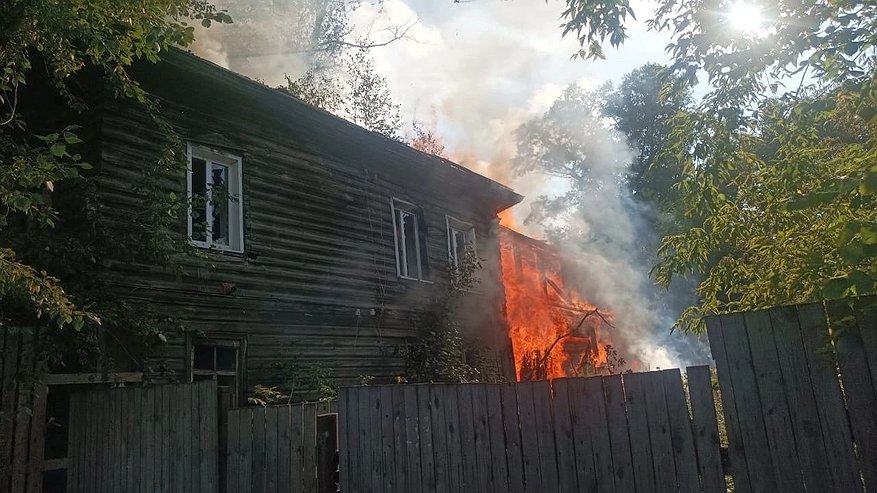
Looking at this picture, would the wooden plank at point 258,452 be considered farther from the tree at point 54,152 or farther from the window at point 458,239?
the window at point 458,239

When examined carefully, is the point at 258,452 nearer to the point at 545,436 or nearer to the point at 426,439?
the point at 426,439

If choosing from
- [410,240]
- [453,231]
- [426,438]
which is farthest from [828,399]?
[453,231]

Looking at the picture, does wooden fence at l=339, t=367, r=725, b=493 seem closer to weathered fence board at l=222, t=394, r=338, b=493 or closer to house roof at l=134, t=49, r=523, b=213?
weathered fence board at l=222, t=394, r=338, b=493

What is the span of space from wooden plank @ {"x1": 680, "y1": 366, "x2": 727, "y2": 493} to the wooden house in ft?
21.0

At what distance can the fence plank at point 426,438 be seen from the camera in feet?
14.7

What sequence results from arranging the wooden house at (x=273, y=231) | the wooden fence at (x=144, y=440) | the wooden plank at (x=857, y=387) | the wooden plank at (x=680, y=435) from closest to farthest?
the wooden plank at (x=857, y=387) < the wooden plank at (x=680, y=435) < the wooden fence at (x=144, y=440) < the wooden house at (x=273, y=231)

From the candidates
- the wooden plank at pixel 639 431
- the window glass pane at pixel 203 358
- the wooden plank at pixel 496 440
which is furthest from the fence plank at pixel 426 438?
the window glass pane at pixel 203 358

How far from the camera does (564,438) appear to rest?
3941 millimetres

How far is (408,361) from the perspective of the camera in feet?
41.3

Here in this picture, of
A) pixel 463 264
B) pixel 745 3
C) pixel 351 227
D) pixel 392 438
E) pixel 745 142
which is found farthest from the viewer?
pixel 463 264

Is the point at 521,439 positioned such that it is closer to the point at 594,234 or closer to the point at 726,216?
the point at 726,216

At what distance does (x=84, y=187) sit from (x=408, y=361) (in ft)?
23.0

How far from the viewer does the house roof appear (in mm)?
9297

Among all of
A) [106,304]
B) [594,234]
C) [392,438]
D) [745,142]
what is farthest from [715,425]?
[594,234]
